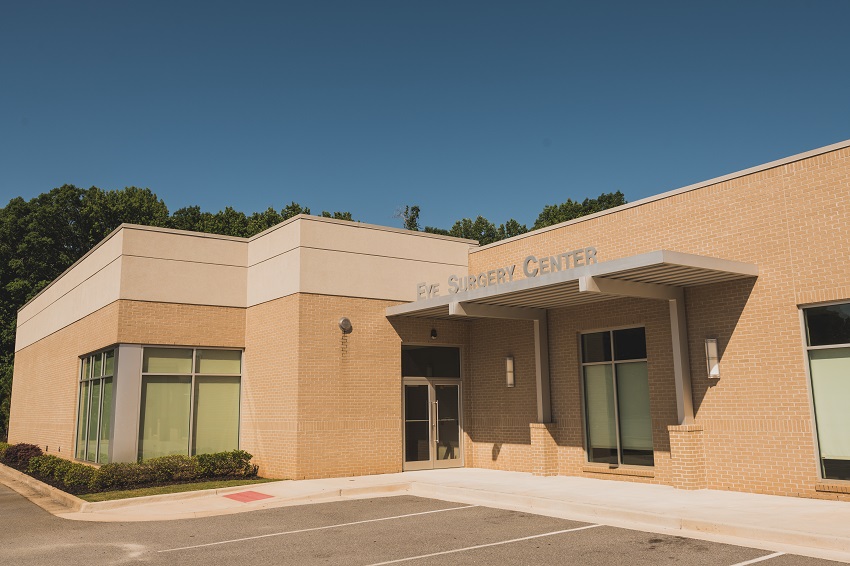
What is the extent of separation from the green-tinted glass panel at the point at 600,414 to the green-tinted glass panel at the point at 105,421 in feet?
38.8

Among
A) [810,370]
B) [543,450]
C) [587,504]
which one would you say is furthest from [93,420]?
[810,370]

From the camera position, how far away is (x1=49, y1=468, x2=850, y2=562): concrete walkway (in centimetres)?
966

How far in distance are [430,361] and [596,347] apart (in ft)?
16.2

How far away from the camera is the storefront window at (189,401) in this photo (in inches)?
717

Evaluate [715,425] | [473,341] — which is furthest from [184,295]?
[715,425]

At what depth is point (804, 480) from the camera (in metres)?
12.6

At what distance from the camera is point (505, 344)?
63.2ft

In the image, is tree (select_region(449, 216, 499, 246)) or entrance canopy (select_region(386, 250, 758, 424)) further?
tree (select_region(449, 216, 499, 246))

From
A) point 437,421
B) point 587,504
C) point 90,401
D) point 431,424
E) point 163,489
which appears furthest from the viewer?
point 90,401

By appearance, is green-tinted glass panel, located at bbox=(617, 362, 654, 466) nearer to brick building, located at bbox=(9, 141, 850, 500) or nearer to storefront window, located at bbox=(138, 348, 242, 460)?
brick building, located at bbox=(9, 141, 850, 500)

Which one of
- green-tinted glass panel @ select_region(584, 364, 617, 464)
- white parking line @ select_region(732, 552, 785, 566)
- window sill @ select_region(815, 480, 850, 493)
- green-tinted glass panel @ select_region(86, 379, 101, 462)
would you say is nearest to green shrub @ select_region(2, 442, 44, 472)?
green-tinted glass panel @ select_region(86, 379, 101, 462)

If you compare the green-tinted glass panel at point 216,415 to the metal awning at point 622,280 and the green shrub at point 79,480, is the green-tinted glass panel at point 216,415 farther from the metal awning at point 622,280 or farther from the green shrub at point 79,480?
the metal awning at point 622,280

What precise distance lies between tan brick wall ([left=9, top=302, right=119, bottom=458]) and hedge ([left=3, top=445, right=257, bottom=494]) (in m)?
3.36

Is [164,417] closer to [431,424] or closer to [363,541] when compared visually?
[431,424]
